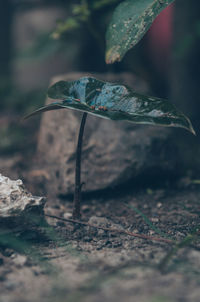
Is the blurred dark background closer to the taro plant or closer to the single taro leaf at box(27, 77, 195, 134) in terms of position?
the taro plant

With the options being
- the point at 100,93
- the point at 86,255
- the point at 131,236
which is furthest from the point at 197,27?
the point at 86,255

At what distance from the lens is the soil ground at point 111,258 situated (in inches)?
37.6

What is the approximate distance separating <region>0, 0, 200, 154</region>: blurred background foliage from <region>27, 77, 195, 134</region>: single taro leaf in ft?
3.14

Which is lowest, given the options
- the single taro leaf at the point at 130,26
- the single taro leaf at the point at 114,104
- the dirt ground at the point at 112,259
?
the dirt ground at the point at 112,259

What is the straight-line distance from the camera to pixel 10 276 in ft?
3.71

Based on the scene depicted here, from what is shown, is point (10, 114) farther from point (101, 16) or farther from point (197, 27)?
point (197, 27)

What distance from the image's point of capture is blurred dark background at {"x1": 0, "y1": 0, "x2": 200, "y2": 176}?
2.50 m

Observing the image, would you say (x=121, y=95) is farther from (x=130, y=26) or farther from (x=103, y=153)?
(x=103, y=153)

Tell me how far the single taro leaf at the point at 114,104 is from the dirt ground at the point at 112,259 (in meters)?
0.38

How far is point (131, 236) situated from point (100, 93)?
66 centimetres

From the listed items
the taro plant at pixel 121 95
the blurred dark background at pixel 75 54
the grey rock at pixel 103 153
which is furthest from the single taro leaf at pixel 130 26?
the blurred dark background at pixel 75 54

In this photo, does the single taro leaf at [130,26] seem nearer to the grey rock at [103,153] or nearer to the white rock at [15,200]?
the grey rock at [103,153]

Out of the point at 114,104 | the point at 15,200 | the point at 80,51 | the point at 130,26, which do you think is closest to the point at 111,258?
the point at 15,200

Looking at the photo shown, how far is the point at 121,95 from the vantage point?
1.41 metres
